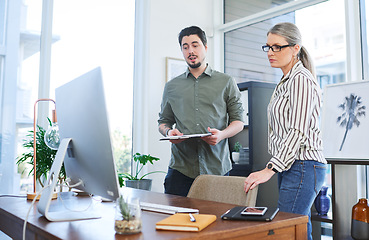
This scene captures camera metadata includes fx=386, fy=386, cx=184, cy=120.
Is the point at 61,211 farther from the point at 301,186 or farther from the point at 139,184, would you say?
the point at 139,184

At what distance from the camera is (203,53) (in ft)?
8.38

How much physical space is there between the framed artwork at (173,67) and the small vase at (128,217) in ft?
10.6

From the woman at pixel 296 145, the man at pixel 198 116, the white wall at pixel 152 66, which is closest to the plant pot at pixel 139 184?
the white wall at pixel 152 66

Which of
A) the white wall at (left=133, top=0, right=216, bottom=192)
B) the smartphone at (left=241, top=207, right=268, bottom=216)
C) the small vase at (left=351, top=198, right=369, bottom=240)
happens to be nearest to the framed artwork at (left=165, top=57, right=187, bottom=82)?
the white wall at (left=133, top=0, right=216, bottom=192)

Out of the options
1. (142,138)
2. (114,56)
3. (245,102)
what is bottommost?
(142,138)

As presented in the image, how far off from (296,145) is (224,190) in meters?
0.41

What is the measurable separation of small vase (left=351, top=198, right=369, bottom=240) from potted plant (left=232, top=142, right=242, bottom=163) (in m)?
1.22

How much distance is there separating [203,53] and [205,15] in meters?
2.25

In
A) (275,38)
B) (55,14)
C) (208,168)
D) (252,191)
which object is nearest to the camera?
(252,191)

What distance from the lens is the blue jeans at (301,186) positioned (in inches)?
64.3

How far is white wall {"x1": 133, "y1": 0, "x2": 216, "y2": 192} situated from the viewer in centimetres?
406

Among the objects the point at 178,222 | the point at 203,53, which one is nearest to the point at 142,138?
the point at 203,53

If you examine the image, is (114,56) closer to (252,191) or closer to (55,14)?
(55,14)

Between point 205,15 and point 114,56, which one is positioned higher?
point 205,15
